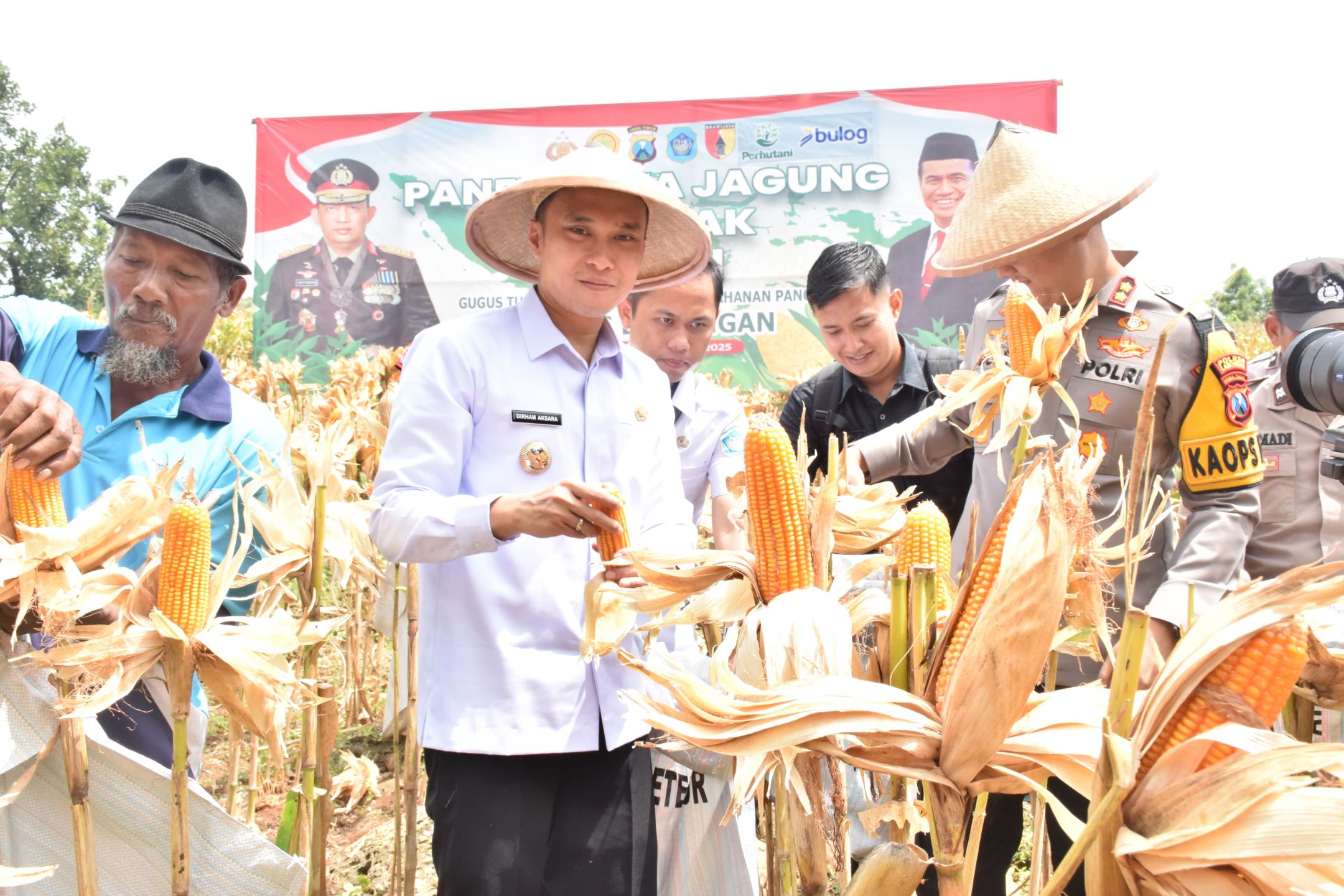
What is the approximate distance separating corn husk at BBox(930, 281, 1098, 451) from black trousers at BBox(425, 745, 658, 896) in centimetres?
120

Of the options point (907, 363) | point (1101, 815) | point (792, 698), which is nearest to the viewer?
point (1101, 815)

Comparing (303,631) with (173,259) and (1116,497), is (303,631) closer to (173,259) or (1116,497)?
(173,259)

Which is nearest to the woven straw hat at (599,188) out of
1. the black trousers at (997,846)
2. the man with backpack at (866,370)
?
the man with backpack at (866,370)

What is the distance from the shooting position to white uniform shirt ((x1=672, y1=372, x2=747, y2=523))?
329 centimetres

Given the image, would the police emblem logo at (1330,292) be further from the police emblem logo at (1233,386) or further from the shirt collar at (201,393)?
the shirt collar at (201,393)

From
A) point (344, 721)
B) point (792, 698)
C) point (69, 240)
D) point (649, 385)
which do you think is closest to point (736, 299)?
point (344, 721)

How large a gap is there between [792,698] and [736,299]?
49.0 ft

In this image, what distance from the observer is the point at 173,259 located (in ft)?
8.30

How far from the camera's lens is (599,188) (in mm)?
2205

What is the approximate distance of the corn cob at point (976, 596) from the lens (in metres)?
1.07

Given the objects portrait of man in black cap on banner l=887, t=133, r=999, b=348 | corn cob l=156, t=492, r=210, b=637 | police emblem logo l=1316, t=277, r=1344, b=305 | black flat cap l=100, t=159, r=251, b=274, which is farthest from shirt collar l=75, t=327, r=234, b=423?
portrait of man in black cap on banner l=887, t=133, r=999, b=348

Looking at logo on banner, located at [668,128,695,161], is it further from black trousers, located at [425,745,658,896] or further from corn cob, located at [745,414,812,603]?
corn cob, located at [745,414,812,603]

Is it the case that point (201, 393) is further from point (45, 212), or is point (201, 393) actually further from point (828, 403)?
point (45, 212)

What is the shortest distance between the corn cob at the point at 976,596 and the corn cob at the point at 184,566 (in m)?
1.45
